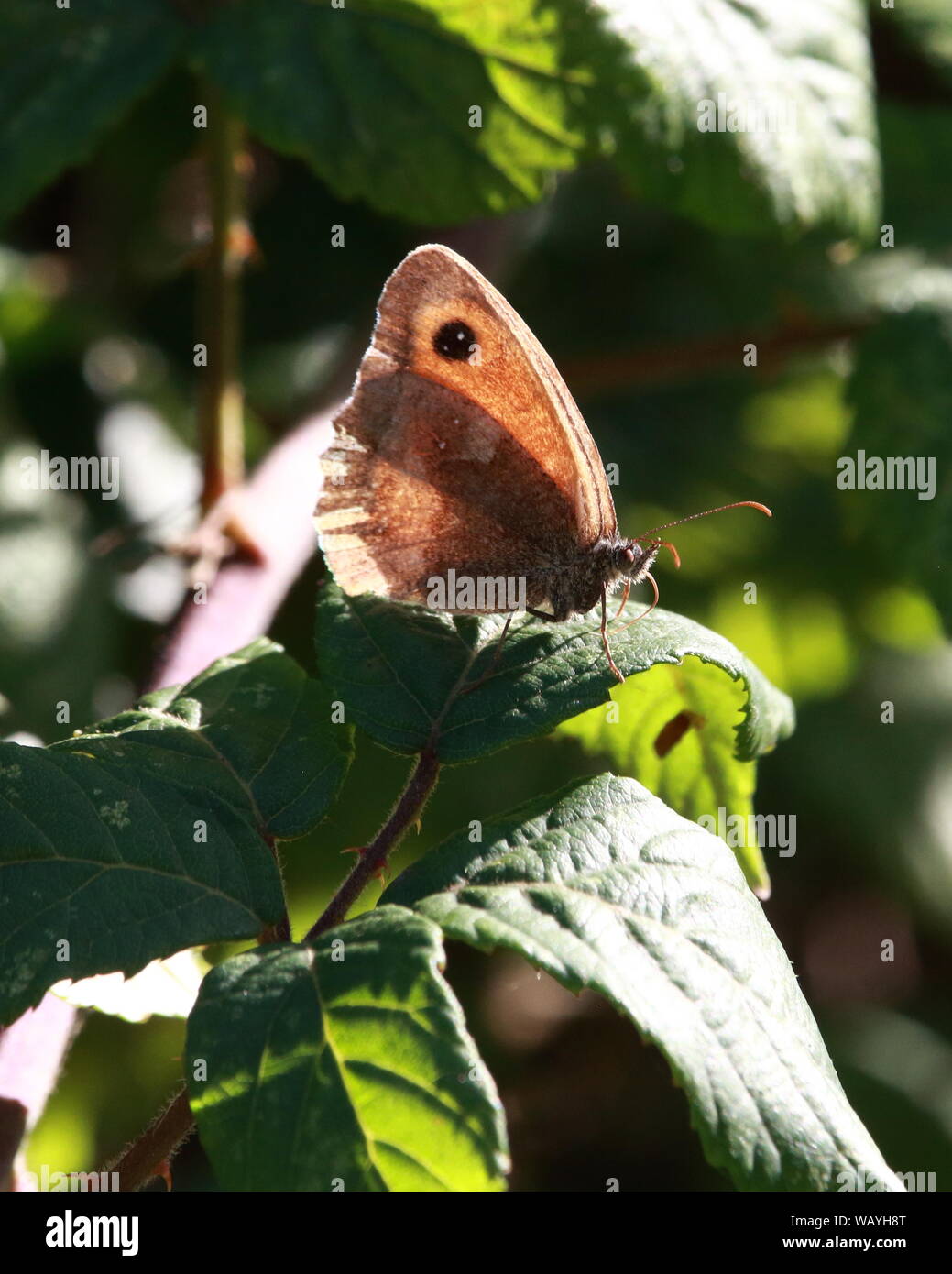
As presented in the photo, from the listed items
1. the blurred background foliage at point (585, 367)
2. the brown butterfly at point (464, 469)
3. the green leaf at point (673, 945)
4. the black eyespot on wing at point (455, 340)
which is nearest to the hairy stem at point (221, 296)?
the blurred background foliage at point (585, 367)

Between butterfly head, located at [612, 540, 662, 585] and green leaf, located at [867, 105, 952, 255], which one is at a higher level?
green leaf, located at [867, 105, 952, 255]

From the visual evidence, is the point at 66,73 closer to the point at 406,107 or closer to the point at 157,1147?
the point at 406,107

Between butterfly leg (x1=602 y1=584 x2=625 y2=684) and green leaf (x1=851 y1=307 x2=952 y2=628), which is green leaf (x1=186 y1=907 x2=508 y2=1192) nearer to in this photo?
butterfly leg (x1=602 y1=584 x2=625 y2=684)

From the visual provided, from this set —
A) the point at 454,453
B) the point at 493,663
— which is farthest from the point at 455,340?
the point at 493,663

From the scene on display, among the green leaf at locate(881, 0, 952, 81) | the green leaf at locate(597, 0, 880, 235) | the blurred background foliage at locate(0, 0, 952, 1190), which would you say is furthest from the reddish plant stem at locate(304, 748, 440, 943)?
the green leaf at locate(881, 0, 952, 81)
